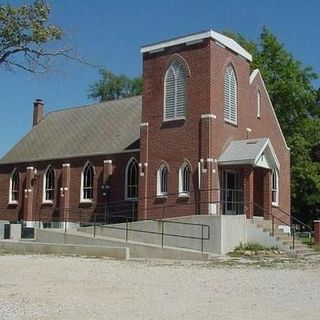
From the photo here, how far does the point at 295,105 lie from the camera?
4325cm

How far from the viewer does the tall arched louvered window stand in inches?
1113

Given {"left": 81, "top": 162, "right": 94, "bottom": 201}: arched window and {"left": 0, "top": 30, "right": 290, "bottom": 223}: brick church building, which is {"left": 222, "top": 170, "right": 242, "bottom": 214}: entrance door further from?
{"left": 81, "top": 162, "right": 94, "bottom": 201}: arched window

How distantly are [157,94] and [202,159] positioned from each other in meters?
4.43

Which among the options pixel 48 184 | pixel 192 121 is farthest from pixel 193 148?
pixel 48 184

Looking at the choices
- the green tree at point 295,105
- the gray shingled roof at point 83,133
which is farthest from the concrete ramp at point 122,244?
the green tree at point 295,105

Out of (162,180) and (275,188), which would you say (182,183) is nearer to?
(162,180)

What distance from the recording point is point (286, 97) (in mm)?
42531

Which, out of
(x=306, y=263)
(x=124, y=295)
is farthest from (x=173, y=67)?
(x=124, y=295)

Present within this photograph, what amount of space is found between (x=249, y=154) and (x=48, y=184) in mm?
16470

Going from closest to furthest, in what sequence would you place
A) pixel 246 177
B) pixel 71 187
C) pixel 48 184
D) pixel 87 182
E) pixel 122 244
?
pixel 122 244
pixel 246 177
pixel 87 182
pixel 71 187
pixel 48 184

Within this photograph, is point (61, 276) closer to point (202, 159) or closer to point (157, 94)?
point (202, 159)

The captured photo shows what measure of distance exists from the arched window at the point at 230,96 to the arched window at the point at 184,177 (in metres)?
3.10

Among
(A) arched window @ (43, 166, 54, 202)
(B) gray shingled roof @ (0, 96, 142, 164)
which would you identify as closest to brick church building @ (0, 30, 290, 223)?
(B) gray shingled roof @ (0, 96, 142, 164)

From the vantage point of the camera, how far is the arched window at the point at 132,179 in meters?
32.7
